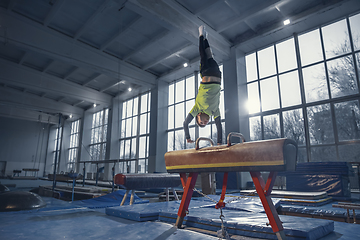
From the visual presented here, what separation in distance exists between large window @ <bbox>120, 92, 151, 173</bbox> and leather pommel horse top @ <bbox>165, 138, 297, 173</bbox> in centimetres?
1136

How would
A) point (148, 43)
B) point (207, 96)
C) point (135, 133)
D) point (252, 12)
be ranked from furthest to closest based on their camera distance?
point (135, 133) → point (148, 43) → point (252, 12) → point (207, 96)

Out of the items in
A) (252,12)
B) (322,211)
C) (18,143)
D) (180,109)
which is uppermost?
(252,12)

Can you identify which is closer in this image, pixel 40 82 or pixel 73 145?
pixel 40 82

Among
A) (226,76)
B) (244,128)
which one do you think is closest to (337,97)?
(244,128)

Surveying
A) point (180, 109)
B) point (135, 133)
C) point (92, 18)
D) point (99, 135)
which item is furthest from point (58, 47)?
point (99, 135)

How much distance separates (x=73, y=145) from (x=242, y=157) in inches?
826

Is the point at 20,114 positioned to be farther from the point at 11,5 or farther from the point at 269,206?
the point at 269,206

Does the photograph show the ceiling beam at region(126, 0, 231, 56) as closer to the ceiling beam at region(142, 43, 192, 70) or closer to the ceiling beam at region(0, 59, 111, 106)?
the ceiling beam at region(142, 43, 192, 70)

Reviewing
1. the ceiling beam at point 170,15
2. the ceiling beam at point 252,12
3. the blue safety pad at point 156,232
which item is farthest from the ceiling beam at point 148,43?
the blue safety pad at point 156,232

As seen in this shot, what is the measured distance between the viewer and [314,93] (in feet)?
27.1

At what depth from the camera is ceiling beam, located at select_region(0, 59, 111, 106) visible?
11.8 metres

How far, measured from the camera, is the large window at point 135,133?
554 inches

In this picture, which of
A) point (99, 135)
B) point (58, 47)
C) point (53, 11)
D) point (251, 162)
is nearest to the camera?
point (251, 162)

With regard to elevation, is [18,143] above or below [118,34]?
below
